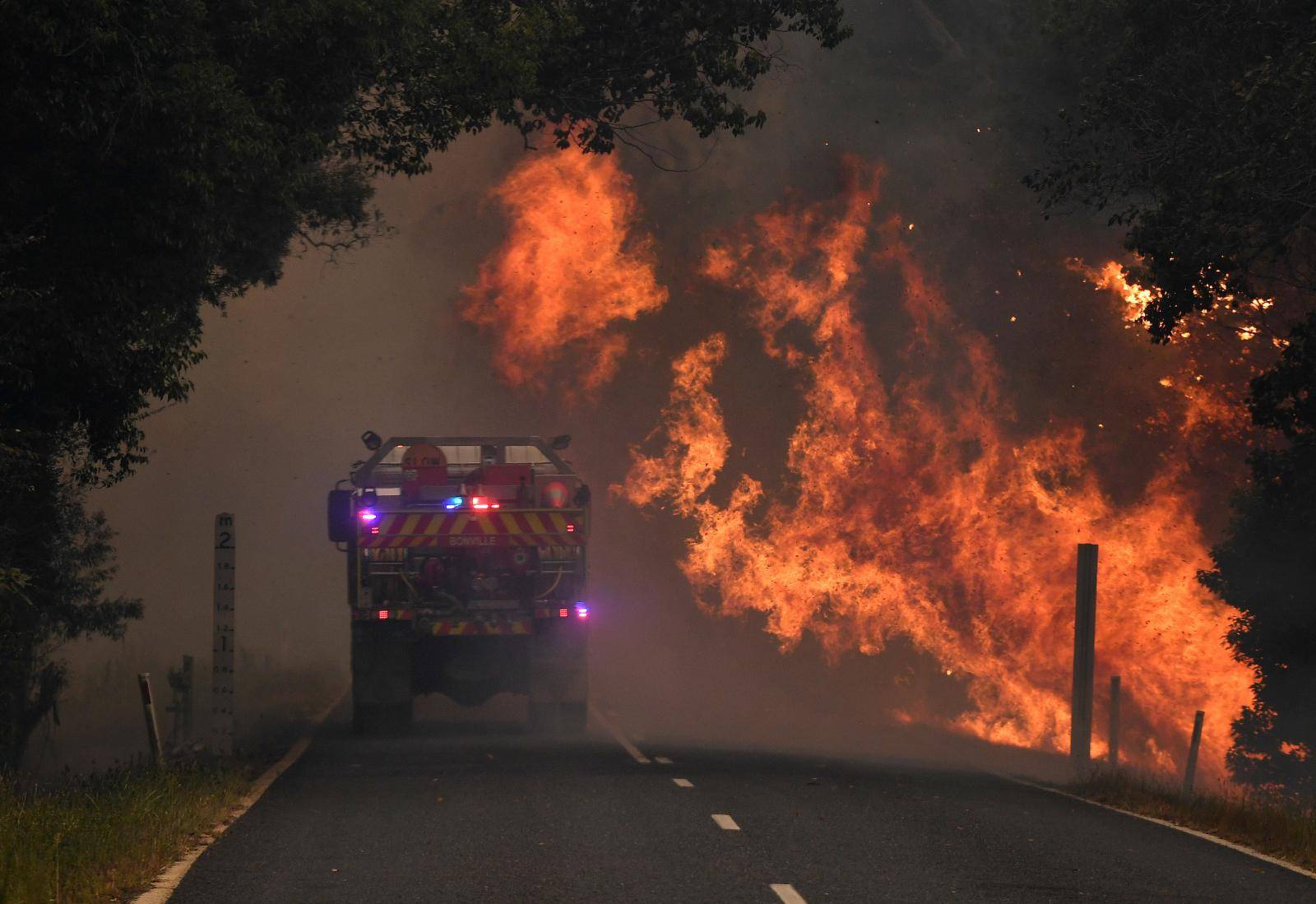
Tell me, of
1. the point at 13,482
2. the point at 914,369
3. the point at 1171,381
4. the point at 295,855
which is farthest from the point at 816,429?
the point at 295,855

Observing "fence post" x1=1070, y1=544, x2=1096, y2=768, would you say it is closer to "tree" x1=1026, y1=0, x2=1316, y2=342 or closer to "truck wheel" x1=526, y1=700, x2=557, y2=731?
"tree" x1=1026, y1=0, x2=1316, y2=342

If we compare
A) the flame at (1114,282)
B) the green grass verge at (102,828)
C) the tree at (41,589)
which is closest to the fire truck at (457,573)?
the tree at (41,589)

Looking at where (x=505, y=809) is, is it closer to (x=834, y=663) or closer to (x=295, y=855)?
(x=295, y=855)

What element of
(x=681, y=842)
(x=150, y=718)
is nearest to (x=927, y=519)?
(x=150, y=718)

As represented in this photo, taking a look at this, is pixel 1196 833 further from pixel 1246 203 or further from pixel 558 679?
pixel 558 679

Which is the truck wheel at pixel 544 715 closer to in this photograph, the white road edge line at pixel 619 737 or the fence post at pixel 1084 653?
the white road edge line at pixel 619 737

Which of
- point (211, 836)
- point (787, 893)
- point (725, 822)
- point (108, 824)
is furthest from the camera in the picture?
point (725, 822)

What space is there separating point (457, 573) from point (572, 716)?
2.91 metres

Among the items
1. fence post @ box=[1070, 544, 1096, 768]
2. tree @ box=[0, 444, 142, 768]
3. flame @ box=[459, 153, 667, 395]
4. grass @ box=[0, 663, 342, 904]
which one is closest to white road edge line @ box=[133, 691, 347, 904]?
grass @ box=[0, 663, 342, 904]

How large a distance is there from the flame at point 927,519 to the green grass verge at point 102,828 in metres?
30.1

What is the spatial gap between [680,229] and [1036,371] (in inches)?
407

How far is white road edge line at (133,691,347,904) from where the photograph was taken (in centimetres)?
1055

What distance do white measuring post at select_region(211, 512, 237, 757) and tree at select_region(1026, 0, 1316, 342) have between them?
11.3 m

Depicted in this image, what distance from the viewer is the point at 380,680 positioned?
23500 mm
